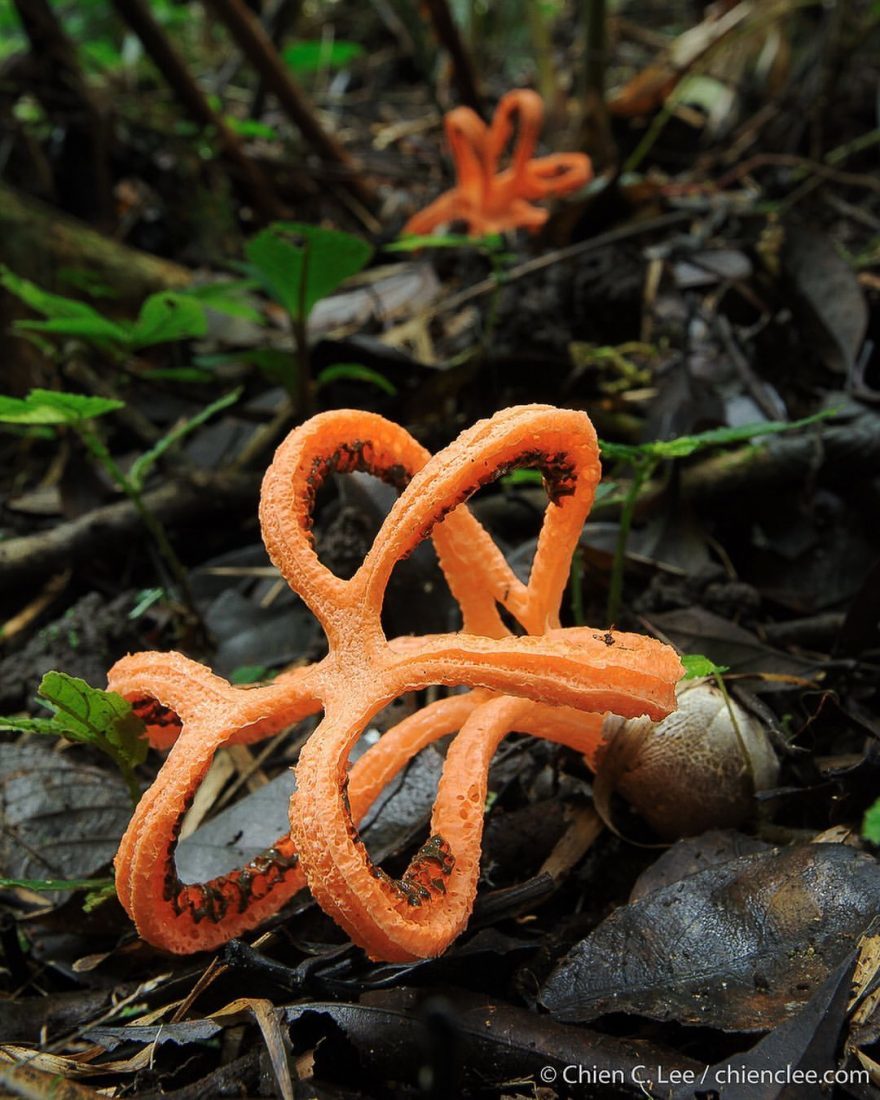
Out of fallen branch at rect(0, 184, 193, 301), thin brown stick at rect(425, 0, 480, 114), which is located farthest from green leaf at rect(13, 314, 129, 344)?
thin brown stick at rect(425, 0, 480, 114)

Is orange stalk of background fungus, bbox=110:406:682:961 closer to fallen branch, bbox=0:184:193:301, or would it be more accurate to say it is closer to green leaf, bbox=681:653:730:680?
green leaf, bbox=681:653:730:680

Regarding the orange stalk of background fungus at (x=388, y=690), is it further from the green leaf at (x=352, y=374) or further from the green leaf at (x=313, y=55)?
the green leaf at (x=313, y=55)

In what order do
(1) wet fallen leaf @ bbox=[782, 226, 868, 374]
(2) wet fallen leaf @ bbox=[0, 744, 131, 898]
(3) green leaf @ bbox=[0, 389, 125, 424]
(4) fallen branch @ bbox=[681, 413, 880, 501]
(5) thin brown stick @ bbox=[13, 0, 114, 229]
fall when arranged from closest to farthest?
(2) wet fallen leaf @ bbox=[0, 744, 131, 898] → (3) green leaf @ bbox=[0, 389, 125, 424] → (4) fallen branch @ bbox=[681, 413, 880, 501] → (1) wet fallen leaf @ bbox=[782, 226, 868, 374] → (5) thin brown stick @ bbox=[13, 0, 114, 229]

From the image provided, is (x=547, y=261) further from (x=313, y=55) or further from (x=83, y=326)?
(x=313, y=55)

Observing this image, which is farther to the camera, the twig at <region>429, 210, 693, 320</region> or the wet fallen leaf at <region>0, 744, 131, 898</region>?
the twig at <region>429, 210, 693, 320</region>

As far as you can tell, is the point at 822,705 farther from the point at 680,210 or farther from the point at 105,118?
the point at 105,118

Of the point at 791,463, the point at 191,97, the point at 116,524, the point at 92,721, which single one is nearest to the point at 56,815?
the point at 92,721
